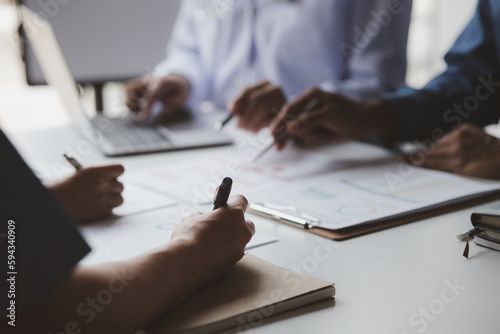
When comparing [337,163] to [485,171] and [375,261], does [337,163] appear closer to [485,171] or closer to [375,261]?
[485,171]

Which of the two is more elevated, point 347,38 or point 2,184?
point 2,184

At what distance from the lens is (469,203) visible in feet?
3.06

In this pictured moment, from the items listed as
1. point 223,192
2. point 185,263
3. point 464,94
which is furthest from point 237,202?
point 464,94

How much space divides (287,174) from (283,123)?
165 millimetres

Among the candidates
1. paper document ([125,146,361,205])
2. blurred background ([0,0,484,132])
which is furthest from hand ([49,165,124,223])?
blurred background ([0,0,484,132])

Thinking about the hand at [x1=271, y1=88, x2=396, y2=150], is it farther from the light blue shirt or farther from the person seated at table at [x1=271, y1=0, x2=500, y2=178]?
the light blue shirt

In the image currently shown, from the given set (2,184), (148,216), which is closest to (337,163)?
(148,216)

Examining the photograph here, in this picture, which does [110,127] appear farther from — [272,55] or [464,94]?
[464,94]

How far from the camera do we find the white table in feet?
1.87

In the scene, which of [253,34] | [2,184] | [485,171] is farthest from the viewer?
[253,34]

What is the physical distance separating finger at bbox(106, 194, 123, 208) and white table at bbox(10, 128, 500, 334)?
0.68 ft

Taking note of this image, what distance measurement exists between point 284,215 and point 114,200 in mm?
262

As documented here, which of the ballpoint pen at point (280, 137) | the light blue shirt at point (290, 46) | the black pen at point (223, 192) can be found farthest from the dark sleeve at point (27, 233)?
the light blue shirt at point (290, 46)

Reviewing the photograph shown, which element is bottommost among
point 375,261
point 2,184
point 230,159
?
point 230,159
